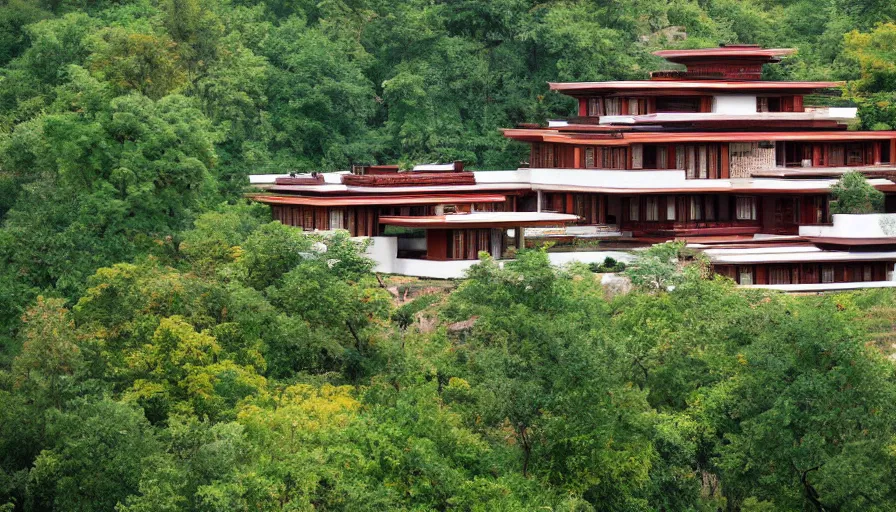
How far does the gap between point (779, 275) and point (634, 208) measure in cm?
662

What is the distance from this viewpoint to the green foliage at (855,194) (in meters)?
67.7

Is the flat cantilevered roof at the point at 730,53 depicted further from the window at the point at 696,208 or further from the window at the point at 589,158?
the window at the point at 696,208

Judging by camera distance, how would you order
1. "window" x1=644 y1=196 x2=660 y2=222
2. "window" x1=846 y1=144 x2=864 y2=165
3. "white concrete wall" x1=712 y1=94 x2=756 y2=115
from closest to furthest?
1. "window" x1=644 y1=196 x2=660 y2=222
2. "white concrete wall" x1=712 y1=94 x2=756 y2=115
3. "window" x1=846 y1=144 x2=864 y2=165

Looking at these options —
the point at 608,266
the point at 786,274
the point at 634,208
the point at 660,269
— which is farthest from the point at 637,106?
the point at 660,269

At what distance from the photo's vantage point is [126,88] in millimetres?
73625

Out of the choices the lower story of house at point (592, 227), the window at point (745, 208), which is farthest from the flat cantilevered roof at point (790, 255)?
the window at point (745, 208)

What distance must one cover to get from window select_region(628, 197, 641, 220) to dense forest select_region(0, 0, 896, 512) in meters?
6.51

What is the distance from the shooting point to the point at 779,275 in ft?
220

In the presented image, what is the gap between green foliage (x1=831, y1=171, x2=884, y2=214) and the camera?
67.7m

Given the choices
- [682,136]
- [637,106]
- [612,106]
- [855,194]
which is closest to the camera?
[855,194]

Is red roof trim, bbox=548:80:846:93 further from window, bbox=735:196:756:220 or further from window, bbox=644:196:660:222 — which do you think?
window, bbox=644:196:660:222

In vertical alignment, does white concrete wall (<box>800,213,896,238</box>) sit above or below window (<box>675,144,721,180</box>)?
below

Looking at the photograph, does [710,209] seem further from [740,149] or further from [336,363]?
[336,363]

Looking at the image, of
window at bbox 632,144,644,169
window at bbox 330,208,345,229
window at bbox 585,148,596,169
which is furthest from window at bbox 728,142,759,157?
window at bbox 330,208,345,229
